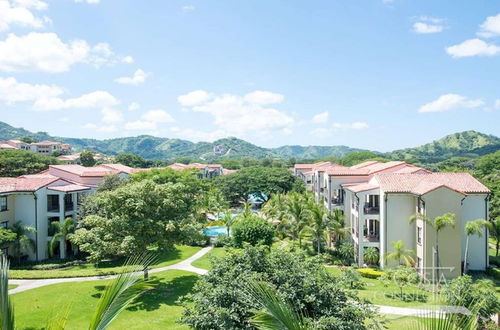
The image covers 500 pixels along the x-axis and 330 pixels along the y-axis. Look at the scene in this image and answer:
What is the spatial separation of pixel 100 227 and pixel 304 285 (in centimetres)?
1781

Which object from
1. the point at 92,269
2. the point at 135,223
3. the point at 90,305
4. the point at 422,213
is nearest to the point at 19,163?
the point at 92,269

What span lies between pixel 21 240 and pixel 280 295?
30.0 m

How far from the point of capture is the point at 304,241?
4228 centimetres

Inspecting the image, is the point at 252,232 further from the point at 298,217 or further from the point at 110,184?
the point at 110,184

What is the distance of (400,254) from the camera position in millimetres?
29516

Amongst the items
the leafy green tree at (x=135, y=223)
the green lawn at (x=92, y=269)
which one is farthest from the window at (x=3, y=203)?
the leafy green tree at (x=135, y=223)

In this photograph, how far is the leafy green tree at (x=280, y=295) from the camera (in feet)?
34.1

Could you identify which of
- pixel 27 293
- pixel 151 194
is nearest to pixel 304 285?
pixel 151 194

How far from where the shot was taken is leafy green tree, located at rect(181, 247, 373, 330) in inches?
409

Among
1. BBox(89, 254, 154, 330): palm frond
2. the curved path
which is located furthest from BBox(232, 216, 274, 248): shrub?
BBox(89, 254, 154, 330): palm frond

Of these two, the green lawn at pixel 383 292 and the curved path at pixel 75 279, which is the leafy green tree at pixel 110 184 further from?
the green lawn at pixel 383 292

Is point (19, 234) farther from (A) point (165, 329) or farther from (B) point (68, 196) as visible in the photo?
(A) point (165, 329)

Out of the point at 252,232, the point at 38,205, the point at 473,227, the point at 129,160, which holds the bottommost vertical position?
the point at 252,232

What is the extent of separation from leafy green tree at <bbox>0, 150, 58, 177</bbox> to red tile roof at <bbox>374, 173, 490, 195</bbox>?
71404 millimetres
